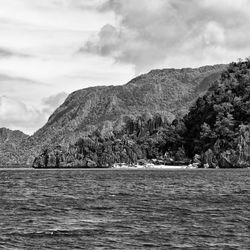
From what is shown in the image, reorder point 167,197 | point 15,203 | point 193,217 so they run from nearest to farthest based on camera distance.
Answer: point 193,217 → point 15,203 → point 167,197

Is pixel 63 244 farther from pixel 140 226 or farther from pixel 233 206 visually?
pixel 233 206

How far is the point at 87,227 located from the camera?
147 feet

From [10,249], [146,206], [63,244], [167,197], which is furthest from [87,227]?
[167,197]

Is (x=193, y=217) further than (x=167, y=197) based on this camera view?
No

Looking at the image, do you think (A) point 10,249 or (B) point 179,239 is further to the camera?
(B) point 179,239

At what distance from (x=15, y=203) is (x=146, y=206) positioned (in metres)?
16.4

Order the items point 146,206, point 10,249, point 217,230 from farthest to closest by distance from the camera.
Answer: point 146,206
point 217,230
point 10,249

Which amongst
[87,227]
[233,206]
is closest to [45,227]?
[87,227]

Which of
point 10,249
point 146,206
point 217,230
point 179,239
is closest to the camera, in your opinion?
point 10,249

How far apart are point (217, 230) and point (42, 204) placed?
89.3 feet

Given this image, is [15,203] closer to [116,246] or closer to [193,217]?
[193,217]

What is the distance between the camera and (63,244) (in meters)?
37.9

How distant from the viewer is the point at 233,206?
2395 inches

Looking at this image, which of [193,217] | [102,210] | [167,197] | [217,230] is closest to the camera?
[217,230]
